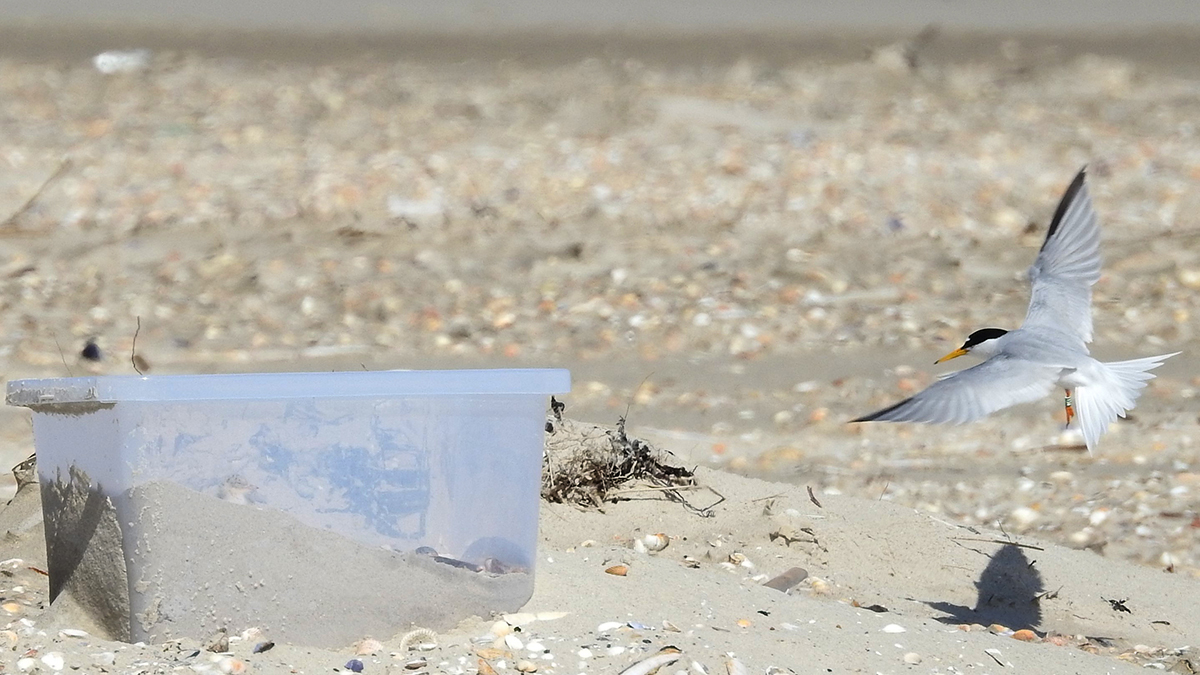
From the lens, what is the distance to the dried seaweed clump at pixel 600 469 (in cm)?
368

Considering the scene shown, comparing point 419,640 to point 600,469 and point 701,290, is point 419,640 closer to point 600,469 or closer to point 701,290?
point 600,469

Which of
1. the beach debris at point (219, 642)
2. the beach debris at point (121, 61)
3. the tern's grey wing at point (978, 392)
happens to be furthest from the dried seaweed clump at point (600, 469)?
the beach debris at point (121, 61)

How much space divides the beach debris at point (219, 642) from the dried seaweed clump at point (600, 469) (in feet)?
4.28

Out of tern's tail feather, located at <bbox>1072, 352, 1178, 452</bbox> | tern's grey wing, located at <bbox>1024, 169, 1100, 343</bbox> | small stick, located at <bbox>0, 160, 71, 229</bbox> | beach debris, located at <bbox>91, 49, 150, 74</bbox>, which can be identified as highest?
beach debris, located at <bbox>91, 49, 150, 74</bbox>

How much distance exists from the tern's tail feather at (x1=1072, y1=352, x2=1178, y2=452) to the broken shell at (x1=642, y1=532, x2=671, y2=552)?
1.13m

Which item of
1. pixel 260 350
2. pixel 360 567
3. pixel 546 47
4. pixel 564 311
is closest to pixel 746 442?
pixel 564 311

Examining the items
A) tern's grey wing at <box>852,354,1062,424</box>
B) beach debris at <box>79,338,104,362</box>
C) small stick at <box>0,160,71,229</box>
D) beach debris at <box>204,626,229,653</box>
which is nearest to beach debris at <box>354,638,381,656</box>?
beach debris at <box>204,626,229,653</box>

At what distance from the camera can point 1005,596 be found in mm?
3523

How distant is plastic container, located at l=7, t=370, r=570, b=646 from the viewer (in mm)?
2350

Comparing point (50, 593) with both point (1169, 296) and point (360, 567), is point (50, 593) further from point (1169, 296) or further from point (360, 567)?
point (1169, 296)

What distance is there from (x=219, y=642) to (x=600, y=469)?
1.50 metres

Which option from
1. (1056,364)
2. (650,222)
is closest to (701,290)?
(650,222)

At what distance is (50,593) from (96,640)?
0.89 ft

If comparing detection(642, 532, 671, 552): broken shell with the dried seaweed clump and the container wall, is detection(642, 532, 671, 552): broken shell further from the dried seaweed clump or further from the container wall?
the container wall
